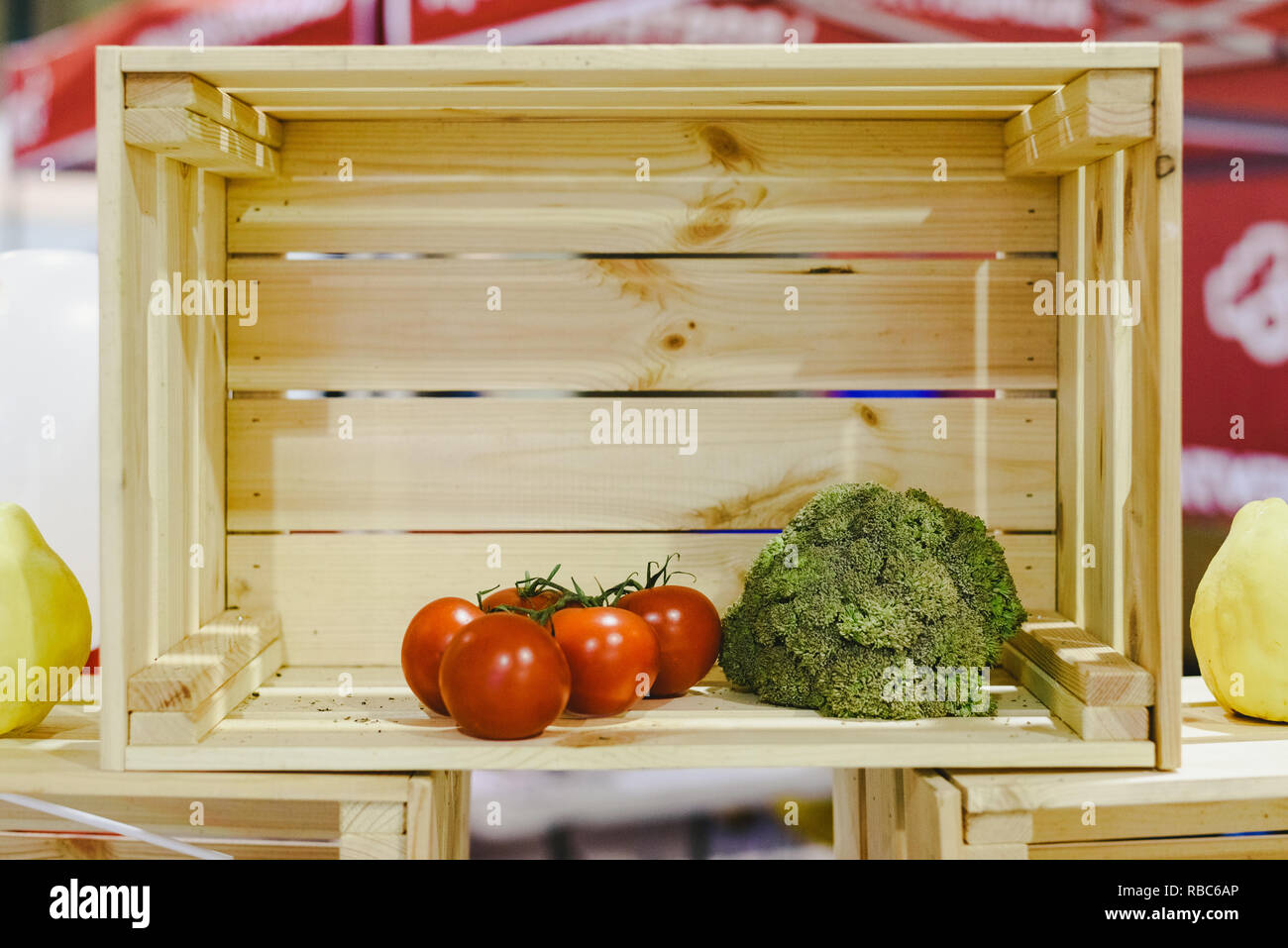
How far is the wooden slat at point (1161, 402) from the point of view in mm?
1295

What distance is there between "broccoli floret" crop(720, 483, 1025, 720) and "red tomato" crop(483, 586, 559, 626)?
10.0 inches

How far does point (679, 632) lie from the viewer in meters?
1.48

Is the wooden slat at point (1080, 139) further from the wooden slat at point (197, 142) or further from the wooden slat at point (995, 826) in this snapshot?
the wooden slat at point (197, 142)

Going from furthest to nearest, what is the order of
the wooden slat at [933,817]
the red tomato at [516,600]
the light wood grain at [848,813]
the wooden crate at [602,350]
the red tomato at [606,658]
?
1. the light wood grain at [848,813]
2. the wooden crate at [602,350]
3. the red tomato at [516,600]
4. the red tomato at [606,658]
5. the wooden slat at [933,817]

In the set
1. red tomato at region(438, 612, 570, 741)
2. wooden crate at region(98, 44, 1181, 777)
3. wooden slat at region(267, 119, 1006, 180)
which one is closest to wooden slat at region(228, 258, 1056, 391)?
wooden crate at region(98, 44, 1181, 777)

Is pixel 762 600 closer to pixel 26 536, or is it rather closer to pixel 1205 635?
pixel 1205 635

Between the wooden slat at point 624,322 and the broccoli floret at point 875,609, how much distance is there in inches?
10.0

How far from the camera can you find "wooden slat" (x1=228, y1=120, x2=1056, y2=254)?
1631 millimetres

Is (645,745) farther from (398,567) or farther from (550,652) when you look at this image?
(398,567)

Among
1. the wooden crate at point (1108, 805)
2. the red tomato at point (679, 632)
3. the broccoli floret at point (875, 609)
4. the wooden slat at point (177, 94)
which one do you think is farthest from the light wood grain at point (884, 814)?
the wooden slat at point (177, 94)

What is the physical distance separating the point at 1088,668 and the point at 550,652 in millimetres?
615

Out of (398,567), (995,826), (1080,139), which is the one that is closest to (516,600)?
(398,567)

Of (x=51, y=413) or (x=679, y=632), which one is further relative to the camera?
(x=51, y=413)

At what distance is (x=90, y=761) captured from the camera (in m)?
1.33
